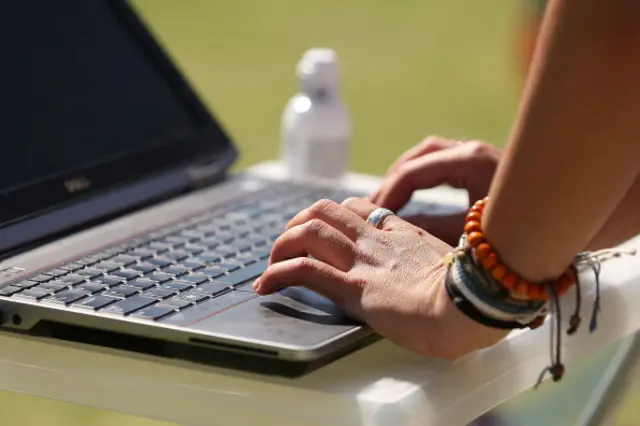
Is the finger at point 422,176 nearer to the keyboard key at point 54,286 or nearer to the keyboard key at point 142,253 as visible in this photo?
the keyboard key at point 142,253

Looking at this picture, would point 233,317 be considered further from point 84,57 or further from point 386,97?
point 386,97

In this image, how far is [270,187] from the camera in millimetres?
1272

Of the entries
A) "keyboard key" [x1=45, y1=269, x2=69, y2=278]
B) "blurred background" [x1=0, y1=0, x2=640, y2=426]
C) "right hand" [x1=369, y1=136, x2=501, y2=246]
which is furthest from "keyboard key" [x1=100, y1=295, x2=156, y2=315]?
"blurred background" [x1=0, y1=0, x2=640, y2=426]

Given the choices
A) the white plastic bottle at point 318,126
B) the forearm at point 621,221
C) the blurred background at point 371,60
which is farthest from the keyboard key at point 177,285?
the blurred background at point 371,60

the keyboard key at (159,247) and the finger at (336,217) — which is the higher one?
the finger at (336,217)

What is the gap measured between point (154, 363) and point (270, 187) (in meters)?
0.48

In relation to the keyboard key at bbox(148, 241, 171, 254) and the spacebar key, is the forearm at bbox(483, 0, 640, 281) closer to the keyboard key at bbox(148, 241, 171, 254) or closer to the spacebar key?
the spacebar key

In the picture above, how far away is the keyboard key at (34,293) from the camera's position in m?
0.87

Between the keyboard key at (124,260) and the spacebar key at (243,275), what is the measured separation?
0.31 ft

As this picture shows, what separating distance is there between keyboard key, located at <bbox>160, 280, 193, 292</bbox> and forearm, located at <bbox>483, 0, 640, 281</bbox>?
0.88ft

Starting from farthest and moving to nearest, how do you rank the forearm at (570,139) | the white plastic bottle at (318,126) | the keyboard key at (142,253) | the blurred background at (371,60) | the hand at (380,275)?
the blurred background at (371,60), the white plastic bottle at (318,126), the keyboard key at (142,253), the hand at (380,275), the forearm at (570,139)

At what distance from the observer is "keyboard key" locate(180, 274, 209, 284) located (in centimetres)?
92

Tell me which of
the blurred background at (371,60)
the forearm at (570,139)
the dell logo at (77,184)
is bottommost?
the blurred background at (371,60)

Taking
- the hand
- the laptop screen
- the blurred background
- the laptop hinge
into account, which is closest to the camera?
the hand
